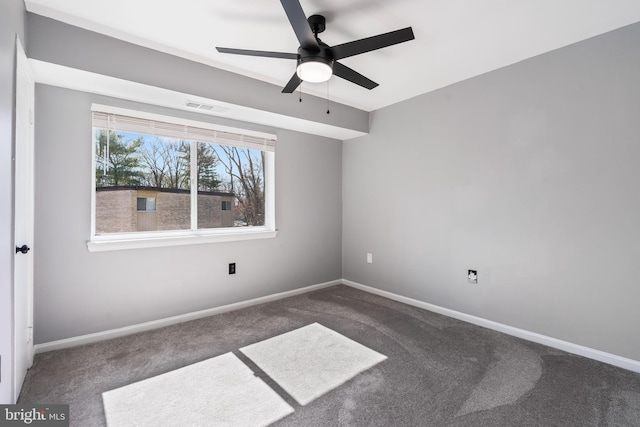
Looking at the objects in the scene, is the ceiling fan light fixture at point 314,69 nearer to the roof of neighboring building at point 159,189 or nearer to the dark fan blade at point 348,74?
the dark fan blade at point 348,74

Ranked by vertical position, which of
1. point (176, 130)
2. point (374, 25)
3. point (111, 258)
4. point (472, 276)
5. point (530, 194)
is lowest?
point (472, 276)

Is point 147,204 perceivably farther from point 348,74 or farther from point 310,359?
point 348,74

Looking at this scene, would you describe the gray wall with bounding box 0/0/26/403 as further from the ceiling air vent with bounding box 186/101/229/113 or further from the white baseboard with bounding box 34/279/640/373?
the ceiling air vent with bounding box 186/101/229/113

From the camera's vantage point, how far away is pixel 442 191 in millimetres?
3143

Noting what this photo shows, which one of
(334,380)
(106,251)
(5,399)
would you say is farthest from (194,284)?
(334,380)

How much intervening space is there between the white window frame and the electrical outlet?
2158 millimetres

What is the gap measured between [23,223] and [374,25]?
269cm

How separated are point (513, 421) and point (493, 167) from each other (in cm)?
202

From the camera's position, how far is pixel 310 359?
2.22 meters

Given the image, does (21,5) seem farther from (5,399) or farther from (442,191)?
(442,191)

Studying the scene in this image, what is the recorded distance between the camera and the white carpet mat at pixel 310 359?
1904 millimetres

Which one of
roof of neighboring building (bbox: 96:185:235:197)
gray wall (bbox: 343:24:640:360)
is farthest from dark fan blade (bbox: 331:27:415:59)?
roof of neighboring building (bbox: 96:185:235:197)

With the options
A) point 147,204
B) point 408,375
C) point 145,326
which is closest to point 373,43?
point 408,375

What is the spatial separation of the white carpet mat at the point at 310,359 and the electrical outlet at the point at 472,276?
129 cm
